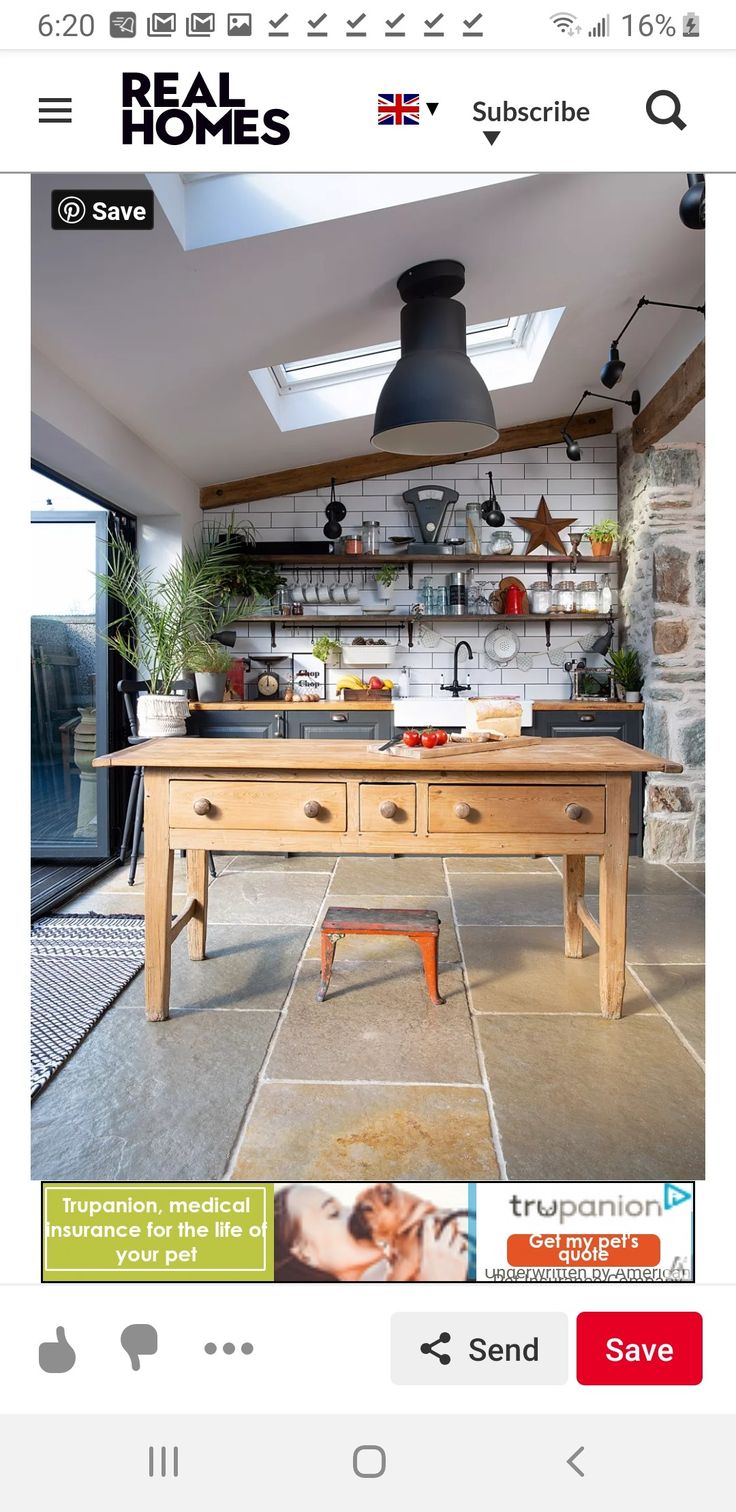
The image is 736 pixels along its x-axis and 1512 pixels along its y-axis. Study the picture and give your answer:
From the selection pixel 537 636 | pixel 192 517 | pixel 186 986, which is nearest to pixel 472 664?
pixel 537 636

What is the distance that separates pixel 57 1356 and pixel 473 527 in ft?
17.1

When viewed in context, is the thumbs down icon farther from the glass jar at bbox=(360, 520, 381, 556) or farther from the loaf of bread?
the glass jar at bbox=(360, 520, 381, 556)

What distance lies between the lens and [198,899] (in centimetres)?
286

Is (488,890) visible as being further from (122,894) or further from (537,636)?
(537,636)

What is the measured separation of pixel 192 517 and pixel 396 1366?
16.3ft

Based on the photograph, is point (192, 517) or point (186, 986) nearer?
point (186, 986)

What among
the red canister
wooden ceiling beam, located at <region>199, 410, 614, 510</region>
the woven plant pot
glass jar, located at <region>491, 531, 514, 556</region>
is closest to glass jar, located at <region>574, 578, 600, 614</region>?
the red canister

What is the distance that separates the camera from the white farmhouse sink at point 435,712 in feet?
9.84

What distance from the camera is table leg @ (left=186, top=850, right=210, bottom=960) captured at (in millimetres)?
2824

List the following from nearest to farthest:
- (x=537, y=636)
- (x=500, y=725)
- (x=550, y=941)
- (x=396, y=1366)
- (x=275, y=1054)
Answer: (x=396, y=1366)
(x=275, y=1054)
(x=500, y=725)
(x=550, y=941)
(x=537, y=636)

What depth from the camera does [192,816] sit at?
7.63 feet
